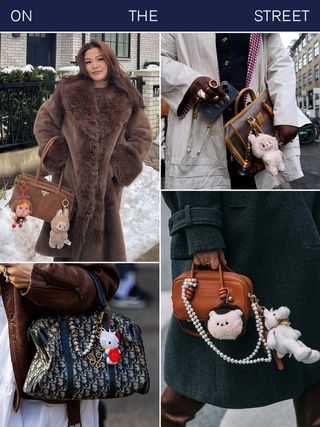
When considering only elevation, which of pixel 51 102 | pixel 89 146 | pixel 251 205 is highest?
pixel 51 102

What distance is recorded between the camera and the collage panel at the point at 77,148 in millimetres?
3111

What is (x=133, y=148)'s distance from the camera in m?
3.14

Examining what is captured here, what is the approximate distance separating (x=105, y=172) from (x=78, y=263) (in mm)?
464

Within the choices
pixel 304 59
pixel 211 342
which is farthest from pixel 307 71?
pixel 211 342

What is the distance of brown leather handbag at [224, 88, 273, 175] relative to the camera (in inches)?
118

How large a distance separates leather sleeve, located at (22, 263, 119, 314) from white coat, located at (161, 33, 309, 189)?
698 millimetres

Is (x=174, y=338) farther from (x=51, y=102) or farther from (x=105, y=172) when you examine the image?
(x=51, y=102)

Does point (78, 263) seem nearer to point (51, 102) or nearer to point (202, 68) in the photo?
point (51, 102)

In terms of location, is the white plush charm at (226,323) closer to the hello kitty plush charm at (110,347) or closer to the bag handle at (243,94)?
the hello kitty plush charm at (110,347)

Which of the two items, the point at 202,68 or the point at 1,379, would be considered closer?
the point at 1,379

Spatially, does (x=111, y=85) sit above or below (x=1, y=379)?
above

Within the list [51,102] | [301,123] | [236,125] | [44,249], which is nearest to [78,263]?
[44,249]

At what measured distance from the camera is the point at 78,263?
3055mm

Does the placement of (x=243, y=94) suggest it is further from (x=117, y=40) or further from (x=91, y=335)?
(x=91, y=335)
